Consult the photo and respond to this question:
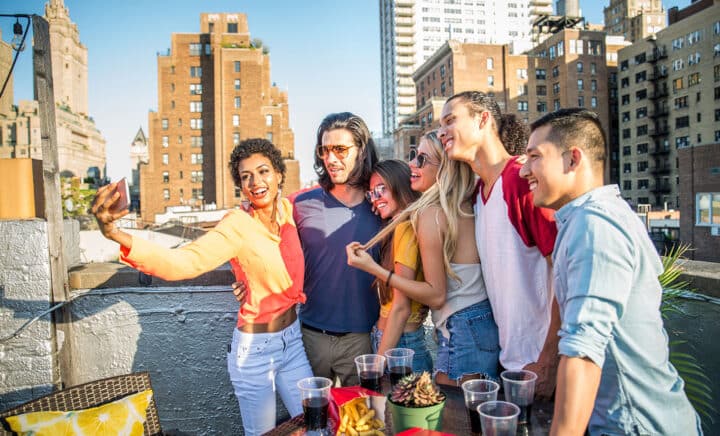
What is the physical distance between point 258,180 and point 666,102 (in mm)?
78560

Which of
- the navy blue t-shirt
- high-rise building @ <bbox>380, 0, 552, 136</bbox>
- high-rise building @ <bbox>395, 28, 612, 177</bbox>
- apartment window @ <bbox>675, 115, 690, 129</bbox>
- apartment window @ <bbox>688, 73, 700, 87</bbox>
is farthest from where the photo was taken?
high-rise building @ <bbox>380, 0, 552, 136</bbox>

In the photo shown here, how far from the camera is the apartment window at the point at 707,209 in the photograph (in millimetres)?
30078

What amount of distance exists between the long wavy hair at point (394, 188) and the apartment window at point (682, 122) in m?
74.8

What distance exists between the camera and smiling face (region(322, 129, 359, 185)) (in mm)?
3285

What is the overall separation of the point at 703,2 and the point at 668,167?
23817mm

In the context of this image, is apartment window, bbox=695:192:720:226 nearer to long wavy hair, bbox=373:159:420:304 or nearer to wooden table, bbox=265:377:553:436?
long wavy hair, bbox=373:159:420:304

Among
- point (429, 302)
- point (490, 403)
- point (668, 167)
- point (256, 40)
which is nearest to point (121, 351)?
point (429, 302)

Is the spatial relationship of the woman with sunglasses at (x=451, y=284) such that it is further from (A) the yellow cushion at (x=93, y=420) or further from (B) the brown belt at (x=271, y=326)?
(A) the yellow cushion at (x=93, y=420)

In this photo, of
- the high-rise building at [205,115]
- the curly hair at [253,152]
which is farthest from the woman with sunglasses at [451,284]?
the high-rise building at [205,115]

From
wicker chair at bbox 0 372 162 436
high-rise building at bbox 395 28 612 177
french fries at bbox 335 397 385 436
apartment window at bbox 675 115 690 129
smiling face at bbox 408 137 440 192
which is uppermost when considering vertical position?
high-rise building at bbox 395 28 612 177

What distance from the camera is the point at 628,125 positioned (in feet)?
236

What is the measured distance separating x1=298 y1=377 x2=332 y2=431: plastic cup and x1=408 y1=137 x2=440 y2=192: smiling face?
4.89ft

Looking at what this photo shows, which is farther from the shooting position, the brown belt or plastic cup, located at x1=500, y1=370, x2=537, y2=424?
the brown belt

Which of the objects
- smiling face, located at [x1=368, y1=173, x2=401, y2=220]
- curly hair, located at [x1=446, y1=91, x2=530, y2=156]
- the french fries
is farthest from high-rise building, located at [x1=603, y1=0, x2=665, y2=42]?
the french fries
